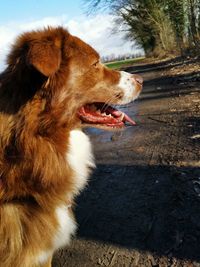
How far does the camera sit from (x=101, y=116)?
374 cm

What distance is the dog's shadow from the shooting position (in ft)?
12.9

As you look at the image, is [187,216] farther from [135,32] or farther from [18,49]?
[135,32]

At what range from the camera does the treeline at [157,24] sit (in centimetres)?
3356

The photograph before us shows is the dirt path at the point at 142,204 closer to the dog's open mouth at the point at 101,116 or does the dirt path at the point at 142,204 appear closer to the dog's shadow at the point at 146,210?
the dog's shadow at the point at 146,210

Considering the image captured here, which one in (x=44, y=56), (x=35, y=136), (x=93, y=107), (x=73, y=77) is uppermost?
(x=44, y=56)

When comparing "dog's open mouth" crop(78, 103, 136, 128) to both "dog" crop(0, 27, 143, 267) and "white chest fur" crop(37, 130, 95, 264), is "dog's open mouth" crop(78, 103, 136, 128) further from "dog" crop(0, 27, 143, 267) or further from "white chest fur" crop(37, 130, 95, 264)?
"white chest fur" crop(37, 130, 95, 264)

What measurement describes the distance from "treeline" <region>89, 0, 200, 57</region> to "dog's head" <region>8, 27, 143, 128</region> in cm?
2618

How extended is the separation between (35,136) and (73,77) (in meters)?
0.64

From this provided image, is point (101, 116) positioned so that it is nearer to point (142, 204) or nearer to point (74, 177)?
point (74, 177)

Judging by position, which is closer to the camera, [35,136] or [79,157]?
[35,136]

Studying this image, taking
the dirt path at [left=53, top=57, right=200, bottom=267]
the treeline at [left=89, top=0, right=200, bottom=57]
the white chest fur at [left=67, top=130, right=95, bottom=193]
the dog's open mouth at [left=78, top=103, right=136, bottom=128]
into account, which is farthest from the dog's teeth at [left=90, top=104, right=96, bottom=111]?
the treeline at [left=89, top=0, right=200, bottom=57]

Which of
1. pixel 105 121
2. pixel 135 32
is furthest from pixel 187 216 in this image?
pixel 135 32

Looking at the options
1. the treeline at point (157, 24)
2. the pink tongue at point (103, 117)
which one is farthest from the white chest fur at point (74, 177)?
the treeline at point (157, 24)

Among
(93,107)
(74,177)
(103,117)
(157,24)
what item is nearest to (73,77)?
(93,107)
